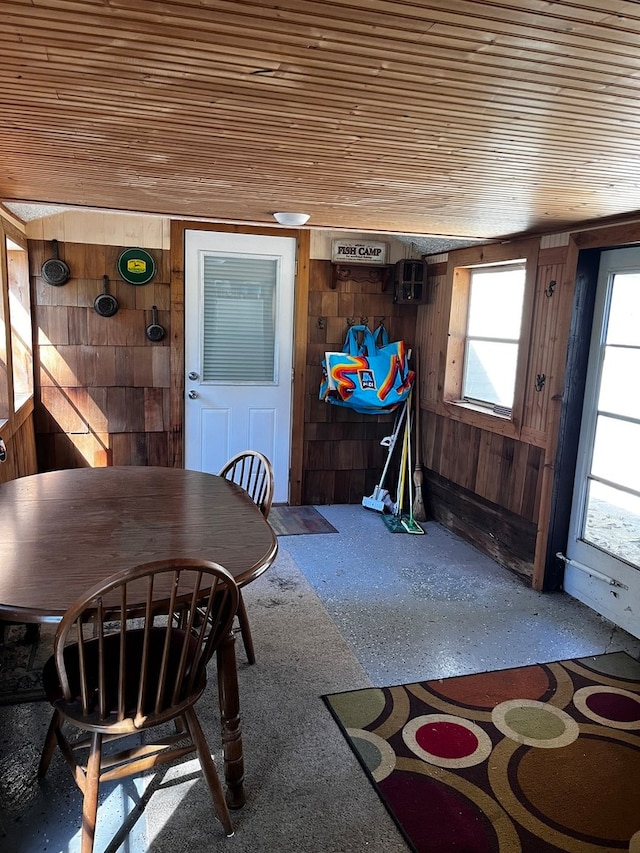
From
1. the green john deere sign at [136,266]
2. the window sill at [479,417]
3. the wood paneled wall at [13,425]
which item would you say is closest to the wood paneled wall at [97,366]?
the green john deere sign at [136,266]

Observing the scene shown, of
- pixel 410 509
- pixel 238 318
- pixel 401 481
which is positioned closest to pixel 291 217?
pixel 238 318

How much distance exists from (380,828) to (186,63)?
2.05 m

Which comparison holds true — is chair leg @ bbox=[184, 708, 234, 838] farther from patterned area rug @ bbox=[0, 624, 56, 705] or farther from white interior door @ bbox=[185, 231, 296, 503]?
white interior door @ bbox=[185, 231, 296, 503]

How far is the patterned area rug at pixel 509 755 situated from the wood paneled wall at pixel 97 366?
264 cm

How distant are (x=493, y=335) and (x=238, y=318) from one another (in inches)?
71.9

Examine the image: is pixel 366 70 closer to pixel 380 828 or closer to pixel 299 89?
pixel 299 89

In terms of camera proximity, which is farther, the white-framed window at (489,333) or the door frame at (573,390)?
the white-framed window at (489,333)

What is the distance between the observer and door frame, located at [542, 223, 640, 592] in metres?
3.15

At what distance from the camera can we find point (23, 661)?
2578 mm

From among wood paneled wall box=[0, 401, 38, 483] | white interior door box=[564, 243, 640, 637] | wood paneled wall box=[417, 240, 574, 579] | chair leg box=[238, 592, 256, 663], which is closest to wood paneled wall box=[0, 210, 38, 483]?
wood paneled wall box=[0, 401, 38, 483]

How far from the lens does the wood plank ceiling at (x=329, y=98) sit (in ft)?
3.49

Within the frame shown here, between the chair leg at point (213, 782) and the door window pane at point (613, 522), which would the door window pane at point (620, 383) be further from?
the chair leg at point (213, 782)

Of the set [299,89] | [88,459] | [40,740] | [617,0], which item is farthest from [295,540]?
[617,0]

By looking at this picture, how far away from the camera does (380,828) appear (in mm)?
1787
